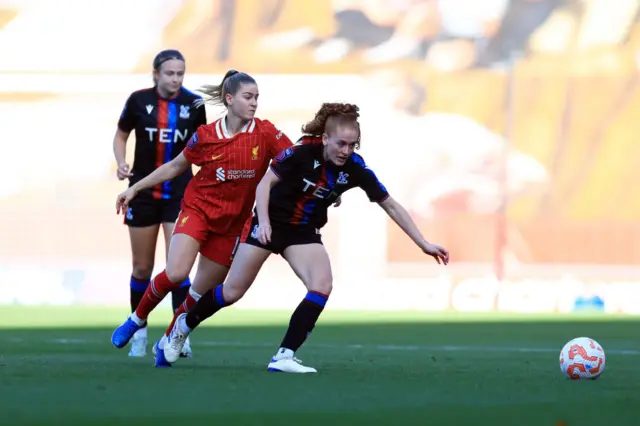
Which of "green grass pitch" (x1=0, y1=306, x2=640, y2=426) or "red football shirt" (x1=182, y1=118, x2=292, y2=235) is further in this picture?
"red football shirt" (x1=182, y1=118, x2=292, y2=235)

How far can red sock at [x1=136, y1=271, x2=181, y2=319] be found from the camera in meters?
6.99

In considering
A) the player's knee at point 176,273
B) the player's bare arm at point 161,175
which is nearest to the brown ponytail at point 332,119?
the player's bare arm at point 161,175

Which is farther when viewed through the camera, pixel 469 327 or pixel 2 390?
pixel 469 327

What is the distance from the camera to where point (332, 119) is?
6285 mm

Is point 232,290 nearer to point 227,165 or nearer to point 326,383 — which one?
point 227,165

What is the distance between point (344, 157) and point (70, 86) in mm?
11384

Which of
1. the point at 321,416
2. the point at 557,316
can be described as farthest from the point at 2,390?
the point at 557,316

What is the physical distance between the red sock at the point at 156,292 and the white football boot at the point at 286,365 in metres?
0.95

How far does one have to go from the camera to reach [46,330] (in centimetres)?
1103

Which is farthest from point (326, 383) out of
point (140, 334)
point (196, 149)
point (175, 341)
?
point (140, 334)

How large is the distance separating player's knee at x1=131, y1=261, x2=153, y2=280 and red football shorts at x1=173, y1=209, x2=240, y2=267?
45.6 inches

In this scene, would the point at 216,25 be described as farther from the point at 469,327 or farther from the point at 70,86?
the point at 469,327

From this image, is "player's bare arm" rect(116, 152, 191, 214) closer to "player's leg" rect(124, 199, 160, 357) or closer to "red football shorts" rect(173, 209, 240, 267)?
"red football shorts" rect(173, 209, 240, 267)

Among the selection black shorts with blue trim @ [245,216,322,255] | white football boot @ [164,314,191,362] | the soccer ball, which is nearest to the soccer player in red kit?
white football boot @ [164,314,191,362]
